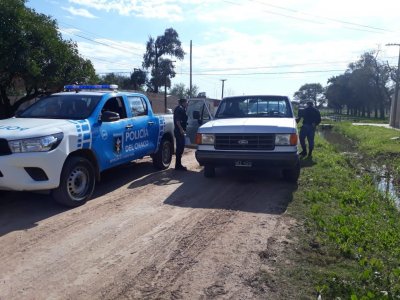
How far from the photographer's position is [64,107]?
7082 mm

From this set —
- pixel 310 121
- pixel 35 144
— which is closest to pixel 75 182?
pixel 35 144

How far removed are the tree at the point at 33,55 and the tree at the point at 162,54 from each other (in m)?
27.6

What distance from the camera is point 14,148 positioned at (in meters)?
5.50

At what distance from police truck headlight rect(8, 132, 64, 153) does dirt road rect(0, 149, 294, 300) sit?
0.97 meters

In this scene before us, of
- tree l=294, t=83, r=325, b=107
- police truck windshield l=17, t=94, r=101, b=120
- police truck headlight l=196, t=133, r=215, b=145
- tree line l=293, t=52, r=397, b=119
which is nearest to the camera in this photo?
police truck windshield l=17, t=94, r=101, b=120

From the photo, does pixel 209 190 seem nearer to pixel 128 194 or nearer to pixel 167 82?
pixel 128 194

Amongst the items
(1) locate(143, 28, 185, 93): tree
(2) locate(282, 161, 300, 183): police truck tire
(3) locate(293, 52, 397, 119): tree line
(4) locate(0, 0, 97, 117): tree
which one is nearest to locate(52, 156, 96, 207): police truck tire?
(2) locate(282, 161, 300, 183): police truck tire

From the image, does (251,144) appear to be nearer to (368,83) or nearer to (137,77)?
(137,77)

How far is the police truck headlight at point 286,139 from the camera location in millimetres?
7477

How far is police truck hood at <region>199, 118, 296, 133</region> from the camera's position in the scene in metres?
7.53

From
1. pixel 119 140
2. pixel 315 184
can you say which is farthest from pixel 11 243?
pixel 315 184

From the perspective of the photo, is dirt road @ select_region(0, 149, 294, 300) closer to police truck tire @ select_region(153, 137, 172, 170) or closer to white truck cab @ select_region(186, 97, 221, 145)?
police truck tire @ select_region(153, 137, 172, 170)

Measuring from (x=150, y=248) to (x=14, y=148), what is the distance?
239cm

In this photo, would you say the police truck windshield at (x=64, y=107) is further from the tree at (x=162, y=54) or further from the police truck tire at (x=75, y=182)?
the tree at (x=162, y=54)
